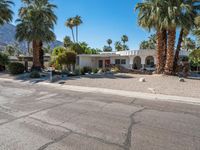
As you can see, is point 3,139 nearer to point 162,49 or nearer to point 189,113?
point 189,113

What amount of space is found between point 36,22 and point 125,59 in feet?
51.9

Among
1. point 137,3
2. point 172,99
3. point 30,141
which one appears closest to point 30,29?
point 137,3

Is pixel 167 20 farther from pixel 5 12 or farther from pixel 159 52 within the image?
pixel 5 12

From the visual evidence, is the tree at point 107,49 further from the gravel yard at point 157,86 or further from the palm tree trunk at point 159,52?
the gravel yard at point 157,86

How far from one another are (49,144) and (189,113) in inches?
219

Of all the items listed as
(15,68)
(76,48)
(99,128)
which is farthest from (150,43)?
(99,128)

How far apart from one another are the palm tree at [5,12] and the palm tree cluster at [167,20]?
66.4 ft

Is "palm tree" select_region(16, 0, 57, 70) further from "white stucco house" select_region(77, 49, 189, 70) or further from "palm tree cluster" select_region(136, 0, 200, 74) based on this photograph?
"palm tree cluster" select_region(136, 0, 200, 74)

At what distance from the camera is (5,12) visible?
2778 centimetres

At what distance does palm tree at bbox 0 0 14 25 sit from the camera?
90.4 feet

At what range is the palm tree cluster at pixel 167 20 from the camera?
1778cm

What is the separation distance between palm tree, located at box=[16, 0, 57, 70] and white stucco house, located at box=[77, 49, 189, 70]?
309 inches

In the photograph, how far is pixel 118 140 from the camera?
4609mm

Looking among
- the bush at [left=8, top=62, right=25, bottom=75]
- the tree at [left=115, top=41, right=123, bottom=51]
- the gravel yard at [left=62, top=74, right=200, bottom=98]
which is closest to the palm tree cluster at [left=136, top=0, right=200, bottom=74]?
the gravel yard at [left=62, top=74, right=200, bottom=98]
